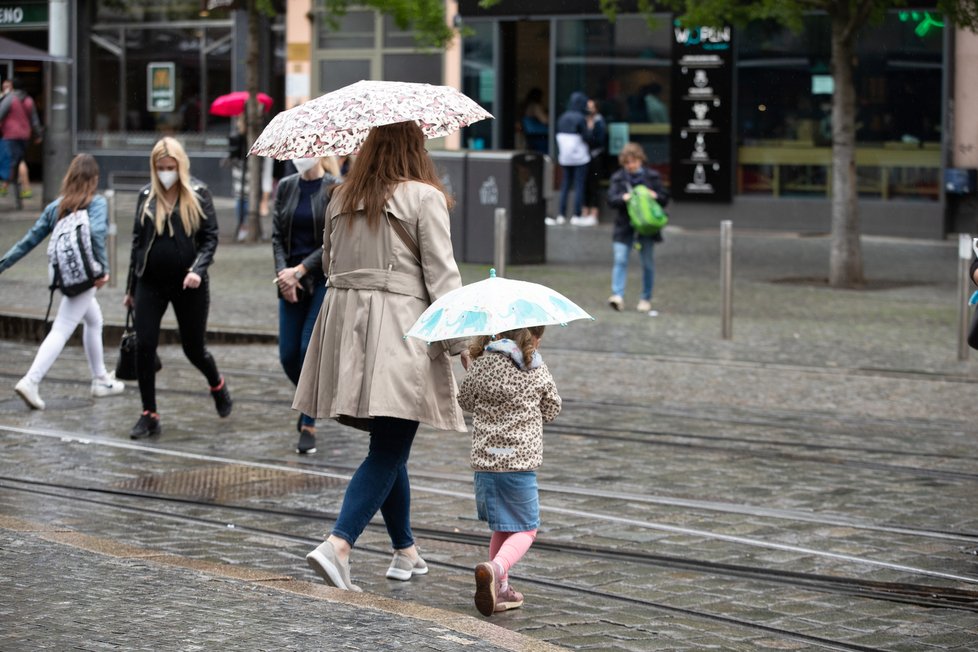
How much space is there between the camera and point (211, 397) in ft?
35.7

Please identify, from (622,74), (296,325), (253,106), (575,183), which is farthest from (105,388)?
(622,74)

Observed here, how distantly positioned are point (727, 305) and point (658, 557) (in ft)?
23.6

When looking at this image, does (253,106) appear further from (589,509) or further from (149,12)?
(589,509)

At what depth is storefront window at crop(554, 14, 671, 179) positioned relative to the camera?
24.9 metres

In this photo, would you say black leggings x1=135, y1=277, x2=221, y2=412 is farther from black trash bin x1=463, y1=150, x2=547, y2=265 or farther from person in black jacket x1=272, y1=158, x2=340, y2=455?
black trash bin x1=463, y1=150, x2=547, y2=265

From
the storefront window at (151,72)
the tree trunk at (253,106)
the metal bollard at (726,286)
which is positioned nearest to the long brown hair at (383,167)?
the metal bollard at (726,286)

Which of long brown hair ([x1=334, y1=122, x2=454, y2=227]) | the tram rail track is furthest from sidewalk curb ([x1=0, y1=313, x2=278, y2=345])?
long brown hair ([x1=334, y1=122, x2=454, y2=227])

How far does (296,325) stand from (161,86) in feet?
75.4

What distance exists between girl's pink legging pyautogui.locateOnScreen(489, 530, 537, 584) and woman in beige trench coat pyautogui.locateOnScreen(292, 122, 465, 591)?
0.44m

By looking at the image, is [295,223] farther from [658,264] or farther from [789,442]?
[658,264]

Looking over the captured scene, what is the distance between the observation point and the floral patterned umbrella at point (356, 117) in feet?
18.5

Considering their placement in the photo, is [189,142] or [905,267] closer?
[905,267]

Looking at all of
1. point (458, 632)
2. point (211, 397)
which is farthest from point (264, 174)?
point (458, 632)

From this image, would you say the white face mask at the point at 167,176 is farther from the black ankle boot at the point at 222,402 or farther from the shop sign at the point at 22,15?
the shop sign at the point at 22,15
